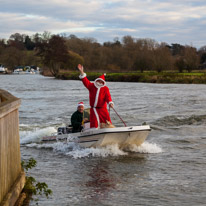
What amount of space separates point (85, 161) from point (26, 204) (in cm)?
436

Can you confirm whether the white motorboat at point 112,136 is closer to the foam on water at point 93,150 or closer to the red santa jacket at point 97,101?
the foam on water at point 93,150

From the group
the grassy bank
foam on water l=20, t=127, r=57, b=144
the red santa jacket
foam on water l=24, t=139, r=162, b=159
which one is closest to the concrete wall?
foam on water l=24, t=139, r=162, b=159

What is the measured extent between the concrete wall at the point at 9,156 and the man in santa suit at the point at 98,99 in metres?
4.97

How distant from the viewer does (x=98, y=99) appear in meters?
12.2

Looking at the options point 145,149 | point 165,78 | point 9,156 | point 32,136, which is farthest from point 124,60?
point 9,156

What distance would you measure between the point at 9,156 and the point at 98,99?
5954mm

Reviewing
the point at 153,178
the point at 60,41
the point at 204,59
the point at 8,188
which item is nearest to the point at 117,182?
the point at 153,178

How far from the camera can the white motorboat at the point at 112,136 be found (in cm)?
1165

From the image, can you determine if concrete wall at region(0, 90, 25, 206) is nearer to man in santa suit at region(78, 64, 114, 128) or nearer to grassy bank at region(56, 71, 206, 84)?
man in santa suit at region(78, 64, 114, 128)

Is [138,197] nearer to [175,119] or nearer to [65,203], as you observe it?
[65,203]

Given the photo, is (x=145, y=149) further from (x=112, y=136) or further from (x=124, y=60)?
(x=124, y=60)

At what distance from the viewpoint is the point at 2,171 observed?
5.87 metres

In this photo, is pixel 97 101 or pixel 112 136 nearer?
pixel 112 136

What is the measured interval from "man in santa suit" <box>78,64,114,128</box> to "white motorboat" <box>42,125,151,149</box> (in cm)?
38
